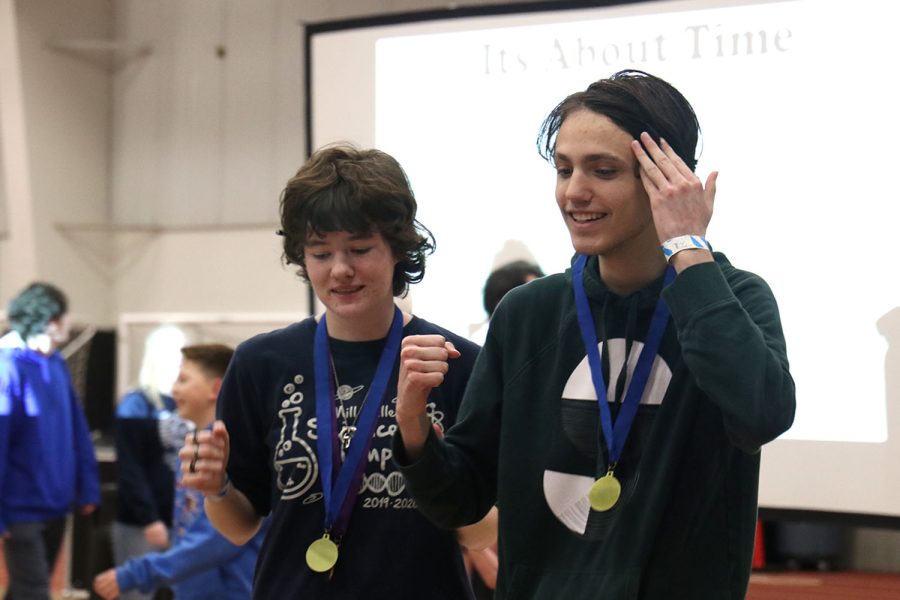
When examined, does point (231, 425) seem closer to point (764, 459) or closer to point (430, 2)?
point (764, 459)

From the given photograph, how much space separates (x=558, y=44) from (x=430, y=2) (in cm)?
474

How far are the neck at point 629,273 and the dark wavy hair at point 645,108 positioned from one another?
0.15 meters

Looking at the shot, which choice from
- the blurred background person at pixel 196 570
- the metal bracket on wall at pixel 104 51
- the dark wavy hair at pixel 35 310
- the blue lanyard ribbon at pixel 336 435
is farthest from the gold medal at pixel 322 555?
the metal bracket on wall at pixel 104 51

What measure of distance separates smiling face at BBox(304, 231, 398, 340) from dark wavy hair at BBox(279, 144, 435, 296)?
17 millimetres

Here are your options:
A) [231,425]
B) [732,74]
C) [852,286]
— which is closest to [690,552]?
[231,425]

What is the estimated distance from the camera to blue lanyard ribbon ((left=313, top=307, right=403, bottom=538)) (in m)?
1.65

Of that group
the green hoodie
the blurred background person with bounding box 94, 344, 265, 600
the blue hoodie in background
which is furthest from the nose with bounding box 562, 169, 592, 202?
the blue hoodie in background

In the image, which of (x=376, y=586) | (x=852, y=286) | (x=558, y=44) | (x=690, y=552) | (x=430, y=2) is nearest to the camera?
(x=690, y=552)

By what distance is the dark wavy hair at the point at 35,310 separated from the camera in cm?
477

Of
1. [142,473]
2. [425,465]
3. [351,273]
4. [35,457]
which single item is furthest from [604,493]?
[35,457]

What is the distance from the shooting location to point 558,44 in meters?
3.89

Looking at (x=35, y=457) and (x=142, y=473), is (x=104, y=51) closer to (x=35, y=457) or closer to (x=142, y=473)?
(x=35, y=457)

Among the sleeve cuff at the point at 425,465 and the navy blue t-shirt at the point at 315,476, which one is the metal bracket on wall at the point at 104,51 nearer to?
the navy blue t-shirt at the point at 315,476

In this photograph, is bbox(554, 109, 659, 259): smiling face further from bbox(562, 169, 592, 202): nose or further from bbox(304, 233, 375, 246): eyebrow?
bbox(304, 233, 375, 246): eyebrow
